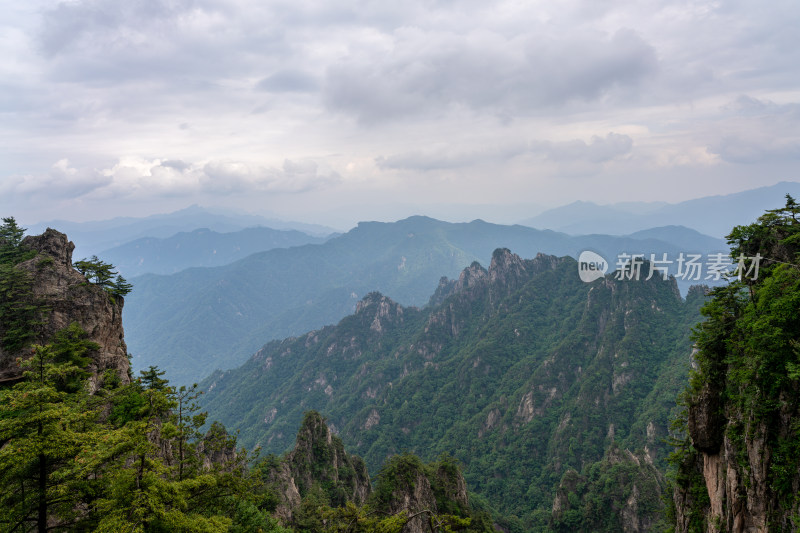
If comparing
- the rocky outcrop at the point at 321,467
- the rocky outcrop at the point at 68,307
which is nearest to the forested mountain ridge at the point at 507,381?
the rocky outcrop at the point at 321,467

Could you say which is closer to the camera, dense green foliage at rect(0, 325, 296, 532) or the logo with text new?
dense green foliage at rect(0, 325, 296, 532)

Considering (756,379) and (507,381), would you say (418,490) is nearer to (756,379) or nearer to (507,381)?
(756,379)

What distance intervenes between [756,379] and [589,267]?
407 ft

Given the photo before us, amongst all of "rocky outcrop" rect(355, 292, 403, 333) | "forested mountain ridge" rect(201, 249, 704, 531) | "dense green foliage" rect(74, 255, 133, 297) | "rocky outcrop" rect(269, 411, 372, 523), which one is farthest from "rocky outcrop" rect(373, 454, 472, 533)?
"rocky outcrop" rect(355, 292, 403, 333)

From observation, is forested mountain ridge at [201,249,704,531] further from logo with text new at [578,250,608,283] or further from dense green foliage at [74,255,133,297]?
dense green foliage at [74,255,133,297]

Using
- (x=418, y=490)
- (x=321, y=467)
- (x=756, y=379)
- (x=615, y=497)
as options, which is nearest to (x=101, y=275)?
(x=418, y=490)

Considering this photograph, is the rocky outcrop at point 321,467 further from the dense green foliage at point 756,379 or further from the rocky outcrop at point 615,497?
the dense green foliage at point 756,379

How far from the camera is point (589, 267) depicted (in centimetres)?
13025

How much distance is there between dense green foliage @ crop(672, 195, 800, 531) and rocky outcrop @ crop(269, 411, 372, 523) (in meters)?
44.7

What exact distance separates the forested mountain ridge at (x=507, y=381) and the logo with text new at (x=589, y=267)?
4.05 m

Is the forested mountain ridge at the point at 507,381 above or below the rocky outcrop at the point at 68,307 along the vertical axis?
below

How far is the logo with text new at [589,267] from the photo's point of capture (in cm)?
11274

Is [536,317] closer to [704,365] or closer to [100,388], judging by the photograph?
[704,365]

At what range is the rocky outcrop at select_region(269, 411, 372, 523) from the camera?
53.6m
